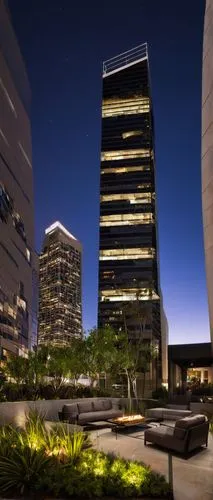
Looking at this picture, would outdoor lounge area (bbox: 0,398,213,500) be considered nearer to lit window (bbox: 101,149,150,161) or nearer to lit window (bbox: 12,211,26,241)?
lit window (bbox: 12,211,26,241)

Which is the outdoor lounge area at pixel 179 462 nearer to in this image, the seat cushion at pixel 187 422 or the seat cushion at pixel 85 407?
the seat cushion at pixel 187 422

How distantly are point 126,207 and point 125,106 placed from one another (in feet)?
134

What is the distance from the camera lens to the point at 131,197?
4909 inches

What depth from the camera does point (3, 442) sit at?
234 inches

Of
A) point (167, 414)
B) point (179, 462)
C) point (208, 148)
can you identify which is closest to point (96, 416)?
point (167, 414)

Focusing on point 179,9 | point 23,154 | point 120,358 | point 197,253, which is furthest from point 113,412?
point 23,154

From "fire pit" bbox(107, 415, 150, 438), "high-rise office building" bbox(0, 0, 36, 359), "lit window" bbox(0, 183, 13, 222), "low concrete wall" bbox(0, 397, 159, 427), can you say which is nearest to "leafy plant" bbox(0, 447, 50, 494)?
"low concrete wall" bbox(0, 397, 159, 427)

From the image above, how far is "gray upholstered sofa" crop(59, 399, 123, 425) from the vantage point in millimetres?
12211

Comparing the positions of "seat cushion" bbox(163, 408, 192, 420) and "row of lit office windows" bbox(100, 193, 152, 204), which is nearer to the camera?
"seat cushion" bbox(163, 408, 192, 420)

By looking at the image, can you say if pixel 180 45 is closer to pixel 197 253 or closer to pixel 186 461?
pixel 197 253

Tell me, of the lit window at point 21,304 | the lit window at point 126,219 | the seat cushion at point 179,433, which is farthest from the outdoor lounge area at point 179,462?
the lit window at point 126,219

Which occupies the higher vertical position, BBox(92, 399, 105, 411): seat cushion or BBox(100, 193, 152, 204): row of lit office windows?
BBox(100, 193, 152, 204): row of lit office windows

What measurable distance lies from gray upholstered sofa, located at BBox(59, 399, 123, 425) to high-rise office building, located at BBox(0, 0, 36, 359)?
163 feet

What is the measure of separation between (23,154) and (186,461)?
77.7 metres
